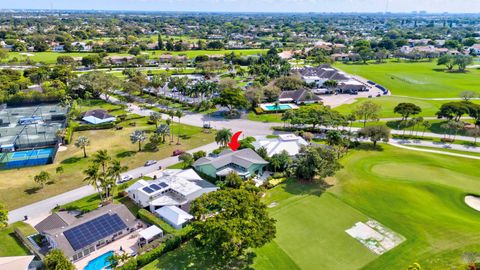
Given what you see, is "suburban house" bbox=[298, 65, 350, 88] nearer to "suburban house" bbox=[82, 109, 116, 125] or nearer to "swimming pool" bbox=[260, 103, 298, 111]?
"swimming pool" bbox=[260, 103, 298, 111]

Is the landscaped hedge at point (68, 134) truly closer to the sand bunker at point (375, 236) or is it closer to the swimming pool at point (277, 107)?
the swimming pool at point (277, 107)

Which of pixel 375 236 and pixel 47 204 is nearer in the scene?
pixel 375 236

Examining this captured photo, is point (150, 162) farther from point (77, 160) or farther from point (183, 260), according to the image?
point (183, 260)

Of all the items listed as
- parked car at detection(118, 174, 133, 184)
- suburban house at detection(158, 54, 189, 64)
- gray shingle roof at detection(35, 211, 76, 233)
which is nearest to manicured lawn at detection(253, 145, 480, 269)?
parked car at detection(118, 174, 133, 184)

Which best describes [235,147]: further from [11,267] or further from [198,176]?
[11,267]

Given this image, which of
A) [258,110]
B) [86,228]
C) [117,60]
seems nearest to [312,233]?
[86,228]

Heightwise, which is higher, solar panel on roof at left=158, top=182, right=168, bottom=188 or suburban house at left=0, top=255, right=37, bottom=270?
solar panel on roof at left=158, top=182, right=168, bottom=188

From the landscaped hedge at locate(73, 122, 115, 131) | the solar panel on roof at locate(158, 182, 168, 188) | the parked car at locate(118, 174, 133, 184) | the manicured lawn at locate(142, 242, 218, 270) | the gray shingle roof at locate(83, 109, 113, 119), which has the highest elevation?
the gray shingle roof at locate(83, 109, 113, 119)
